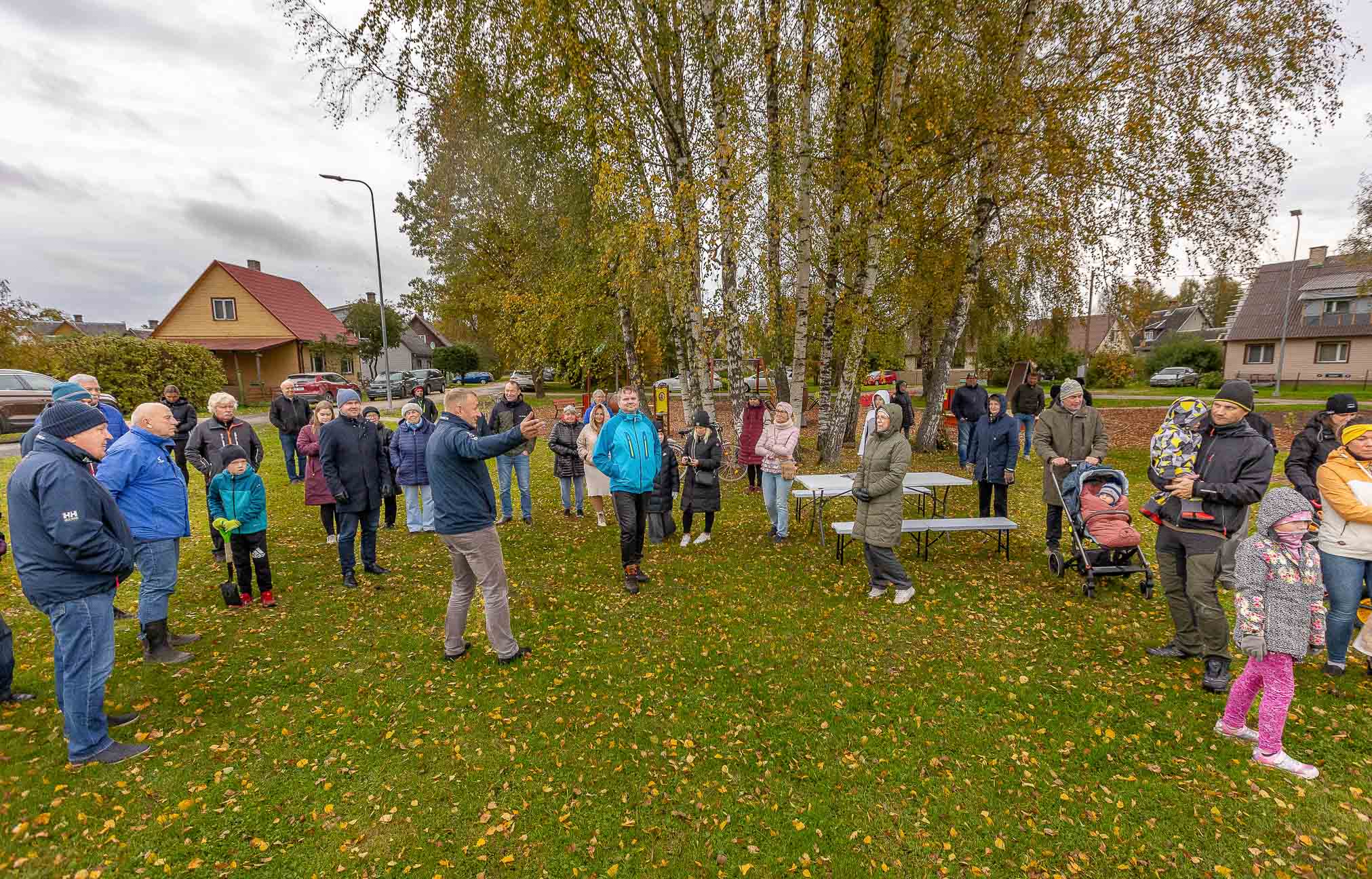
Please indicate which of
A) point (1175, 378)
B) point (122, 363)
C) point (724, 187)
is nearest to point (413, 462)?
point (724, 187)

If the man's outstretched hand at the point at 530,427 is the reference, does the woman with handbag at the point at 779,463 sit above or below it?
below

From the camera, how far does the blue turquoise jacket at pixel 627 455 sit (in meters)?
6.29

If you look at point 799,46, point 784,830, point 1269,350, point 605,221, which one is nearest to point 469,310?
point 605,221

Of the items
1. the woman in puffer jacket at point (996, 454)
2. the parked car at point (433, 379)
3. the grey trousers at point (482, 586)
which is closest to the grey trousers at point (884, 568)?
the woman in puffer jacket at point (996, 454)

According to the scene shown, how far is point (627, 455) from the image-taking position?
20.6ft

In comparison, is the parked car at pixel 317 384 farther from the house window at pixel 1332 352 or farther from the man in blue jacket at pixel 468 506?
the house window at pixel 1332 352

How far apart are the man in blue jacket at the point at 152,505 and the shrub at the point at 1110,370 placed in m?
44.1

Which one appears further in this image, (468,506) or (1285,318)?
(1285,318)

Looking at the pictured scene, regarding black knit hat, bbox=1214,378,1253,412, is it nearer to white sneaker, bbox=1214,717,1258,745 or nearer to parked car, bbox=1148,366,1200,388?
white sneaker, bbox=1214,717,1258,745

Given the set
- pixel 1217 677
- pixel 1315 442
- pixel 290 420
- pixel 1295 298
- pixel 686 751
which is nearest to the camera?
pixel 686 751

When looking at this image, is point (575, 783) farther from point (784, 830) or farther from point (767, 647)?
point (767, 647)

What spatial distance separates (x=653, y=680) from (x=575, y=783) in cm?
126

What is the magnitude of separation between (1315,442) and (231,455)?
37.4 ft

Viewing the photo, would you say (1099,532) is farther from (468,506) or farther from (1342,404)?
(468,506)
